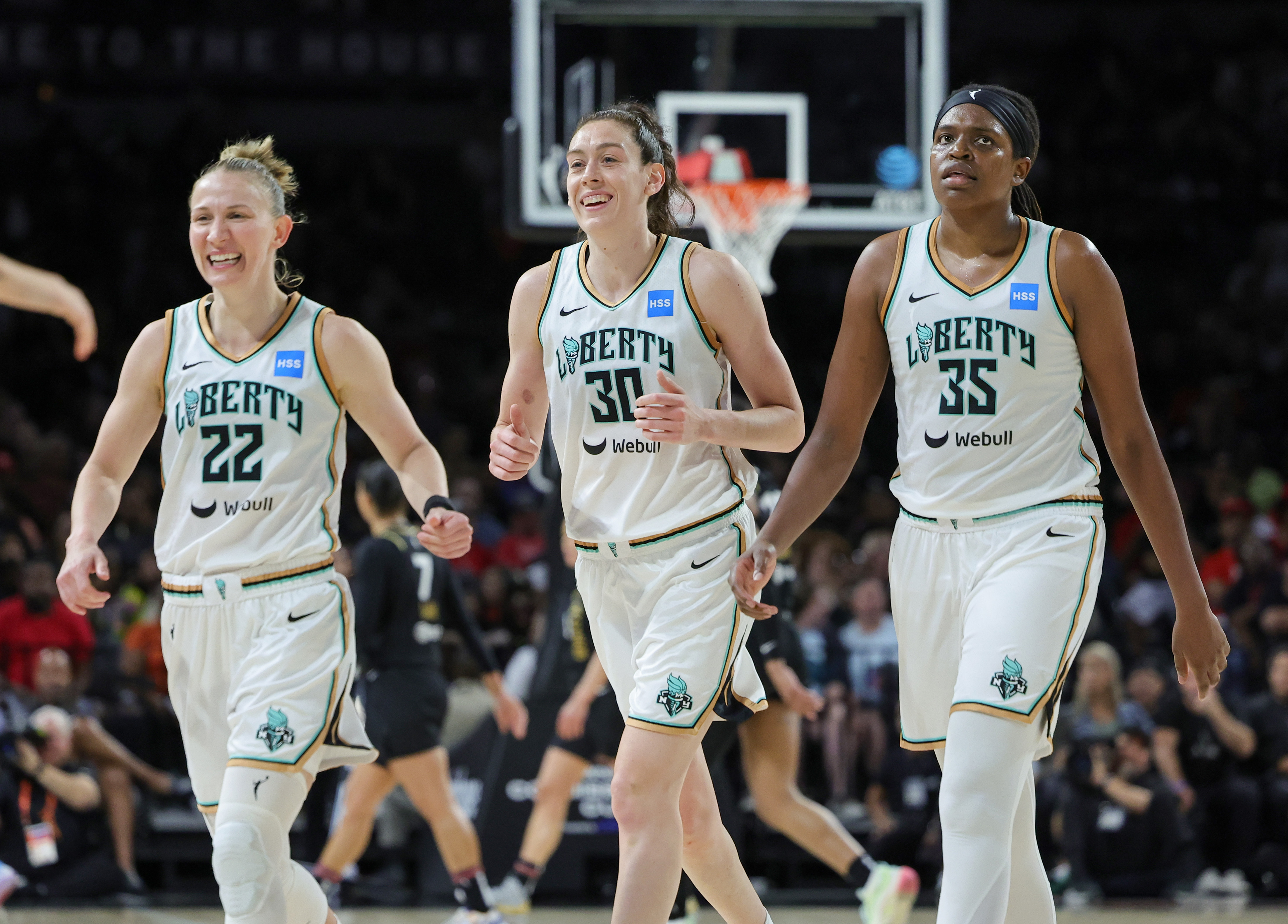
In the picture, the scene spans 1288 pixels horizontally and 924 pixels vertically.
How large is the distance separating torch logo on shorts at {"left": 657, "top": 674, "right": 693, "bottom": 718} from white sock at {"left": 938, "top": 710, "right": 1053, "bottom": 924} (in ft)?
2.51

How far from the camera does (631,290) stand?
15.7 ft

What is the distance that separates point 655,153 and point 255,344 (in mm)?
1370

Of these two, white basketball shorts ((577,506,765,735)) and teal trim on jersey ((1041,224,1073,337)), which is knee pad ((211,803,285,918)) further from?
teal trim on jersey ((1041,224,1073,337))

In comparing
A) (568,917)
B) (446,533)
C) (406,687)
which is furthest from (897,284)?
(568,917)

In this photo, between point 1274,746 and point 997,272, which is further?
point 1274,746

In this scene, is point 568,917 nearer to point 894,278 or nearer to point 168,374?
point 168,374

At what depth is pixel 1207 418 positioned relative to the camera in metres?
15.0

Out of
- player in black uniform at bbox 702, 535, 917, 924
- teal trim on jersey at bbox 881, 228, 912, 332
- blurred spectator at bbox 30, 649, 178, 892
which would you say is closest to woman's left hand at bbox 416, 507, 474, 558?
teal trim on jersey at bbox 881, 228, 912, 332

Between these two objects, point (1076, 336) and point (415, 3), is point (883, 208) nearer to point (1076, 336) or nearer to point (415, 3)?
point (1076, 336)

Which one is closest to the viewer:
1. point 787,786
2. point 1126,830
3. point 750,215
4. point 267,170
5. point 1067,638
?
point 1067,638

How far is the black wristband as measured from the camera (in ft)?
15.4

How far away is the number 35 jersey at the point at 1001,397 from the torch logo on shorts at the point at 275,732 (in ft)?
6.18

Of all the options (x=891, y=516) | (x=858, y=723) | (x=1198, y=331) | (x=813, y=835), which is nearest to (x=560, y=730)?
(x=813, y=835)

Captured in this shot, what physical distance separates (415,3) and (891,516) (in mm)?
8620
